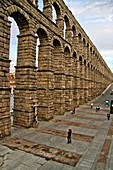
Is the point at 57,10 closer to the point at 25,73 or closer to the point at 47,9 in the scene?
the point at 47,9

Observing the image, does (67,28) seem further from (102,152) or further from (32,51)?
(102,152)

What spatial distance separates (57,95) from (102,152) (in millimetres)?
15102

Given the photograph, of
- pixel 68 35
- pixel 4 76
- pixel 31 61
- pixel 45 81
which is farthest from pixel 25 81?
pixel 68 35

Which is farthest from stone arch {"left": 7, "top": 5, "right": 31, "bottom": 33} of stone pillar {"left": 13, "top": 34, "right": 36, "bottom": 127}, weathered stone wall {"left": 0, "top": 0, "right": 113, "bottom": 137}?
stone pillar {"left": 13, "top": 34, "right": 36, "bottom": 127}

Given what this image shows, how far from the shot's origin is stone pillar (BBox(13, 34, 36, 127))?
1808 centimetres

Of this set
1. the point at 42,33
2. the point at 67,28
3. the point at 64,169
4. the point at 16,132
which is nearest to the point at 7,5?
the point at 42,33

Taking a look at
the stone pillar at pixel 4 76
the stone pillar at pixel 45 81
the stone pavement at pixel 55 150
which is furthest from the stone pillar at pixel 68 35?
the stone pavement at pixel 55 150

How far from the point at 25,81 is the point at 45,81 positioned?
14.3 ft

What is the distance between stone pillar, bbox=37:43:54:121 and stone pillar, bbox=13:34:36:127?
3443 millimetres

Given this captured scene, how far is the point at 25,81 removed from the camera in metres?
18.3

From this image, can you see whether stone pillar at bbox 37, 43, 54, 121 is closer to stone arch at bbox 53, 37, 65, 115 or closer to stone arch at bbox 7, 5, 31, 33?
stone arch at bbox 53, 37, 65, 115

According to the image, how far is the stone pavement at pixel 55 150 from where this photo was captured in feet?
33.2

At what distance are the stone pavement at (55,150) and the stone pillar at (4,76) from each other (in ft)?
4.12

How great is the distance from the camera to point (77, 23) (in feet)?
114
